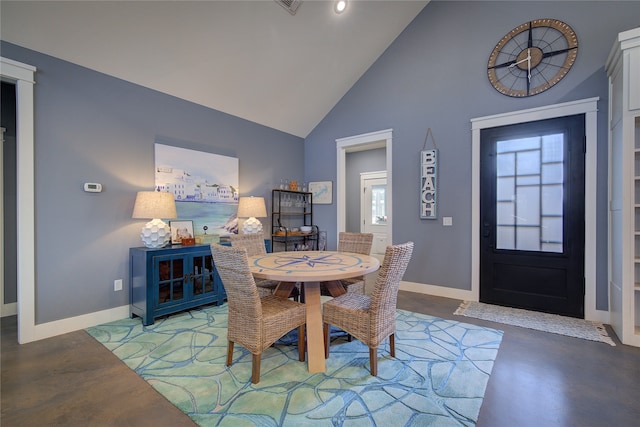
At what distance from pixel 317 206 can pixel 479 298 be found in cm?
297

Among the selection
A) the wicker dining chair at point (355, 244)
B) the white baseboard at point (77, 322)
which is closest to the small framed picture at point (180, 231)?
the white baseboard at point (77, 322)

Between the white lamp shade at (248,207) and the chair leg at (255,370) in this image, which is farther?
the white lamp shade at (248,207)

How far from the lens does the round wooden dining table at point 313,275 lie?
1.87 metres

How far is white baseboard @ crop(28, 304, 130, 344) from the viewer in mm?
2516

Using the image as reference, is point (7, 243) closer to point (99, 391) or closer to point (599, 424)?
point (99, 391)

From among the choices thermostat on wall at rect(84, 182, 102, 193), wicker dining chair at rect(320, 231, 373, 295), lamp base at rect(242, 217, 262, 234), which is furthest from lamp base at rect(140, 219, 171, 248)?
wicker dining chair at rect(320, 231, 373, 295)

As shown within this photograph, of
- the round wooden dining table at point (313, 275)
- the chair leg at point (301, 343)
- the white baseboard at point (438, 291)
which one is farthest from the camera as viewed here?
the white baseboard at point (438, 291)

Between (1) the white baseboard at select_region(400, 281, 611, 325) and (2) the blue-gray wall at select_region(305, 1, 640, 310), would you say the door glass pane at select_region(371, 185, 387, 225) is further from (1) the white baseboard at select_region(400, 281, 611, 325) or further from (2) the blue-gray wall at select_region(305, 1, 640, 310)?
(1) the white baseboard at select_region(400, 281, 611, 325)

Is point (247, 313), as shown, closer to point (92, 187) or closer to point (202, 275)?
point (202, 275)

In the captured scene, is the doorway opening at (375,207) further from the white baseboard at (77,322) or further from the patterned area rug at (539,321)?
the white baseboard at (77,322)

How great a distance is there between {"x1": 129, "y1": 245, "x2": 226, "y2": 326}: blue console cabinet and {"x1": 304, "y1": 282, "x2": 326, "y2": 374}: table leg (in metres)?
1.72

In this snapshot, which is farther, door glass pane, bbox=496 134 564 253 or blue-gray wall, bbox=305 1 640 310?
door glass pane, bbox=496 134 564 253

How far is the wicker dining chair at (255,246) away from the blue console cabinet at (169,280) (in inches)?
24.0

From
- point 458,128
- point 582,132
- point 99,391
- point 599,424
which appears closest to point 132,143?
point 99,391
